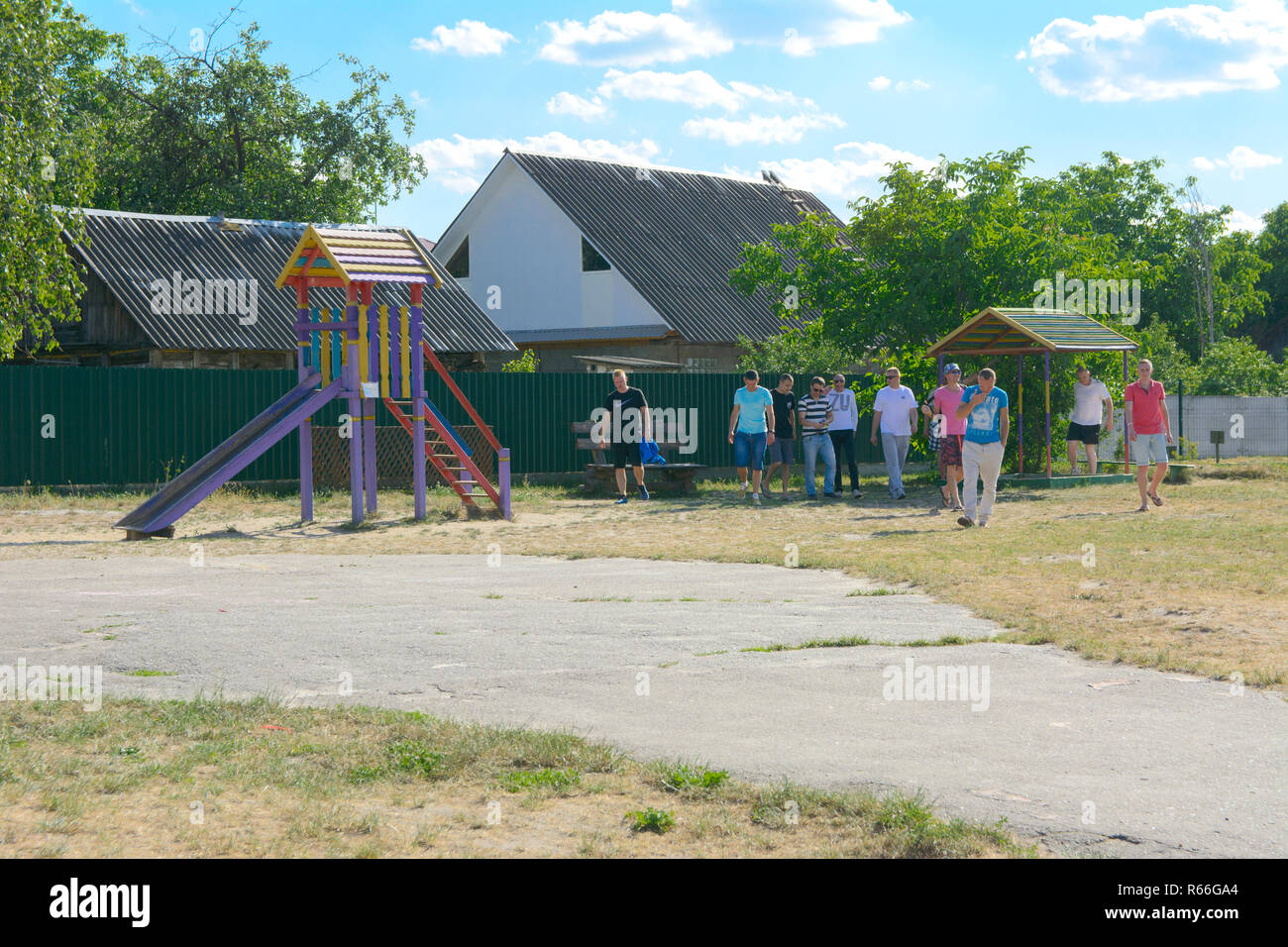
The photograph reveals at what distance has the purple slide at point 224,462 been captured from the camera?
15297mm

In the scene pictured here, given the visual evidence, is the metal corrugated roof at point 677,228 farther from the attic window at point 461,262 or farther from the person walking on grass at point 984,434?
the person walking on grass at point 984,434

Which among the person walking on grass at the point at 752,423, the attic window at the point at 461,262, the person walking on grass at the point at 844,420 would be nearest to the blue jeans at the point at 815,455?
the person walking on grass at the point at 844,420

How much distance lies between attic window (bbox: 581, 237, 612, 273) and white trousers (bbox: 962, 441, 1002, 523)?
2134 cm

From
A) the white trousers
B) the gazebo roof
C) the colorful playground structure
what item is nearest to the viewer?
the white trousers

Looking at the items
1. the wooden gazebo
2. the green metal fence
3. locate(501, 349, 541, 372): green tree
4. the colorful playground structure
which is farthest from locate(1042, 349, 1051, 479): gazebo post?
locate(501, 349, 541, 372): green tree

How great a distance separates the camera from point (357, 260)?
17.1m

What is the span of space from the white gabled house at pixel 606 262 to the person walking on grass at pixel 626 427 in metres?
12.0

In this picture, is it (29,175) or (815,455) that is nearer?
(815,455)

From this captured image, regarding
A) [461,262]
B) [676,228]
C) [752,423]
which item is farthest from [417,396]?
[461,262]

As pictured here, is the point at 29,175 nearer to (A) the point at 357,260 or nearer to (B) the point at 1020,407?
(A) the point at 357,260

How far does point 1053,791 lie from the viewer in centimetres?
503

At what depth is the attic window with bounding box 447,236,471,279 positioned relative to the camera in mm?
39062

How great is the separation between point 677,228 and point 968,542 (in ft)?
83.5

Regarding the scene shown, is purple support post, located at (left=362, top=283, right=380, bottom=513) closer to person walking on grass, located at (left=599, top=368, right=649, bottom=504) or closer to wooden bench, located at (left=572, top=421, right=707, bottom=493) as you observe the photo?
person walking on grass, located at (left=599, top=368, right=649, bottom=504)
